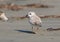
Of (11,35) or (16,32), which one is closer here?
(11,35)

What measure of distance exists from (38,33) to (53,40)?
1.46m

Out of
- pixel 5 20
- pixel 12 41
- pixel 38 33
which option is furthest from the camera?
pixel 5 20

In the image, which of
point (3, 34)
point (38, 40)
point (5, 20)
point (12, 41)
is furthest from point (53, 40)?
point (5, 20)

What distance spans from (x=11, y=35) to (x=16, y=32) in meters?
0.71

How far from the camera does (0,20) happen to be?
14.4m

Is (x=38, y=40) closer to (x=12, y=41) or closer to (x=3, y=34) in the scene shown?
(x=12, y=41)

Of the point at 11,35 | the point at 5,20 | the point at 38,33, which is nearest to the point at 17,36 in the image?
the point at 11,35

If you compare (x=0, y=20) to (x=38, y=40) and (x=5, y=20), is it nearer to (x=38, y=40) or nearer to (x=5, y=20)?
(x=5, y=20)

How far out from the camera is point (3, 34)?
32.6 ft

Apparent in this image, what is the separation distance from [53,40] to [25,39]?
0.80 meters

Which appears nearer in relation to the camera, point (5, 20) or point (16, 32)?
point (16, 32)

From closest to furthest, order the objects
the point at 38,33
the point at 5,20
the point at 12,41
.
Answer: the point at 12,41
the point at 38,33
the point at 5,20

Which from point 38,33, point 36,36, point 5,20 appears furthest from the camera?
point 5,20

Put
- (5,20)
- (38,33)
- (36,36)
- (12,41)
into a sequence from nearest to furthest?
(12,41) < (36,36) < (38,33) < (5,20)
